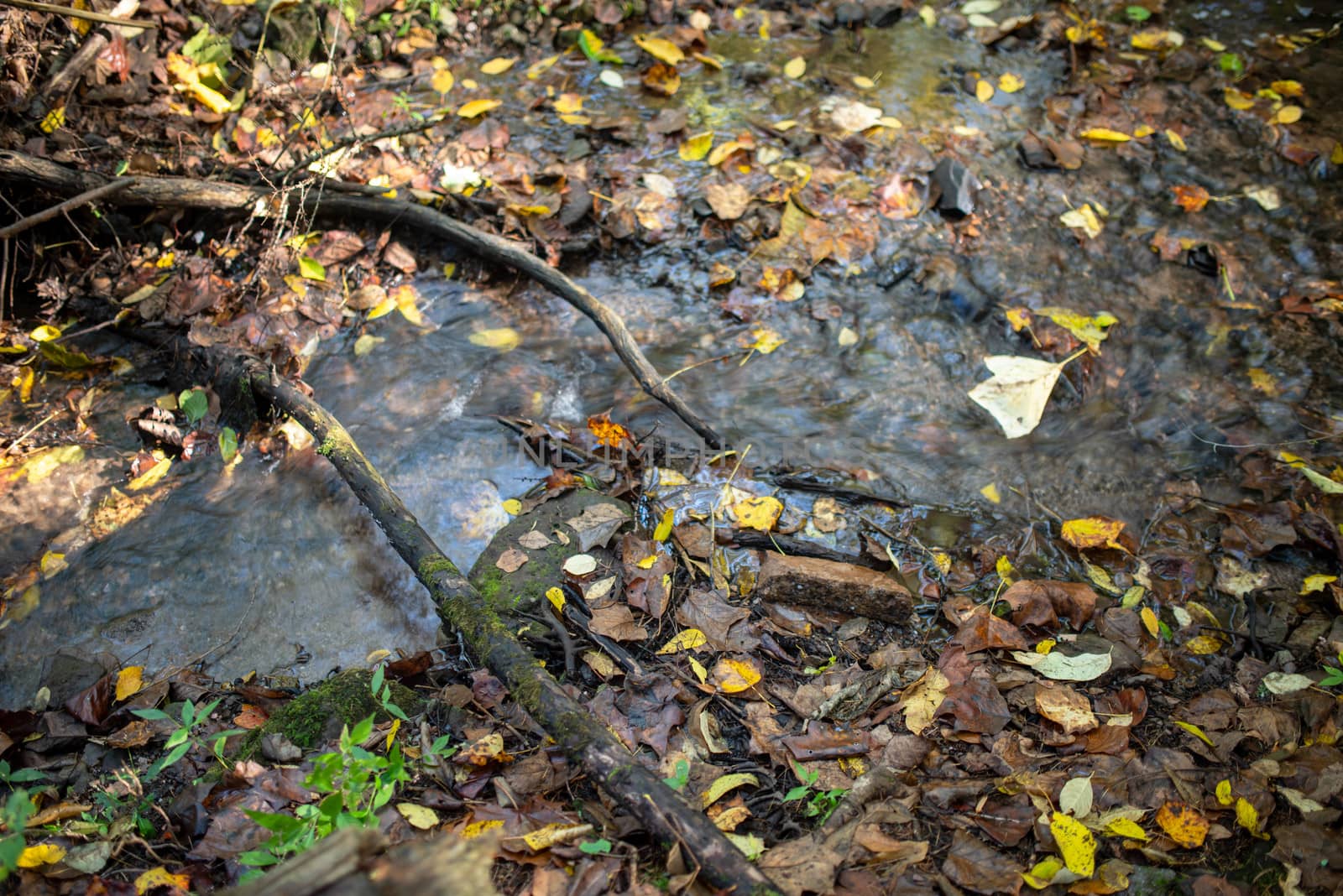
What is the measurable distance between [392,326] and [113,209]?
1.39 meters

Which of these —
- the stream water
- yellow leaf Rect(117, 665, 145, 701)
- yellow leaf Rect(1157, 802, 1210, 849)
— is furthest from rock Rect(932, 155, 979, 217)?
yellow leaf Rect(117, 665, 145, 701)

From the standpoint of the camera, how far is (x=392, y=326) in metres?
3.82

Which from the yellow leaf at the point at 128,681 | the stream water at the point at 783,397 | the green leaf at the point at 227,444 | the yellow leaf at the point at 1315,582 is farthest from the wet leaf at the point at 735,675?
the green leaf at the point at 227,444

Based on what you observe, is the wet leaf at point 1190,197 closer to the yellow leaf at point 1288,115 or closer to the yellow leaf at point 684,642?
the yellow leaf at point 1288,115

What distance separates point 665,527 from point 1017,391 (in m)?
1.66

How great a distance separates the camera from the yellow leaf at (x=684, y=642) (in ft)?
8.71

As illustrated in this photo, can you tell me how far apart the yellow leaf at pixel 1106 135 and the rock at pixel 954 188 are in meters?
0.80

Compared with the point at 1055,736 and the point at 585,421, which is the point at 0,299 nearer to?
the point at 585,421

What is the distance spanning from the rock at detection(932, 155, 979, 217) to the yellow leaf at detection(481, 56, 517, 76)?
A: 2502 mm

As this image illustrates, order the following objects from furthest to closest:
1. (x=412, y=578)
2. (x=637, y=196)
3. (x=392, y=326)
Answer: (x=637, y=196)
(x=392, y=326)
(x=412, y=578)

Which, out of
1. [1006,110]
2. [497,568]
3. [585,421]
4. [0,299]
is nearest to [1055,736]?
[497,568]

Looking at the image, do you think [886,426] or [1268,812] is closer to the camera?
[1268,812]

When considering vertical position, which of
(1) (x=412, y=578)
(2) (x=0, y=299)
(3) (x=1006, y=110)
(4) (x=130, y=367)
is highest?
(3) (x=1006, y=110)

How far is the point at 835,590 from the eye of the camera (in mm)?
2781
